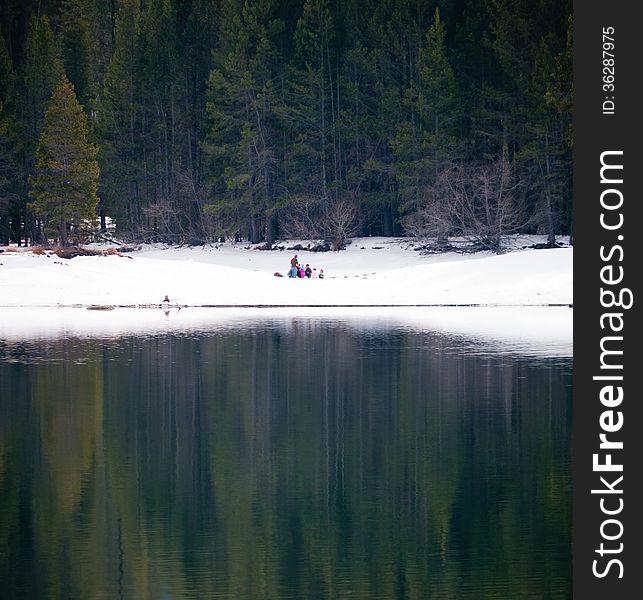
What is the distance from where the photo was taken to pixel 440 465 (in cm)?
1198

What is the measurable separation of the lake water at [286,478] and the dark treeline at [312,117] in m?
33.2

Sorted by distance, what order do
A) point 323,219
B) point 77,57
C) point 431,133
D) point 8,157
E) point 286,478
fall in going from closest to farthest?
point 286,478, point 431,133, point 323,219, point 8,157, point 77,57

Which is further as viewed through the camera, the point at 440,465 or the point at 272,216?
the point at 272,216

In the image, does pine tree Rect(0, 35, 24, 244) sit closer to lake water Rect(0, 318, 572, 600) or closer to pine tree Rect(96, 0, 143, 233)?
pine tree Rect(96, 0, 143, 233)

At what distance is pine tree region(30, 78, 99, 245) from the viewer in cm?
5075

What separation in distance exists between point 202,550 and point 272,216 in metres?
50.5

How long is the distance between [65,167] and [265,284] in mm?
16835

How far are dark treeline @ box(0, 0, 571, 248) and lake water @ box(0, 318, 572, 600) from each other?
33249 mm

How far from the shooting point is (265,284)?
37156 mm

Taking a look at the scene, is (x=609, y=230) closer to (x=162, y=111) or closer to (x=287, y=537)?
(x=287, y=537)

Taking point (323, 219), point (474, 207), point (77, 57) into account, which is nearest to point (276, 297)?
point (474, 207)

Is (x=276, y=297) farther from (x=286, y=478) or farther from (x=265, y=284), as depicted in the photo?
(x=286, y=478)

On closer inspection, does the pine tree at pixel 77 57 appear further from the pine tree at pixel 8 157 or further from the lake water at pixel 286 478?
the lake water at pixel 286 478

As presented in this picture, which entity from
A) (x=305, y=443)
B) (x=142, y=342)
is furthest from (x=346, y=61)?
(x=305, y=443)
